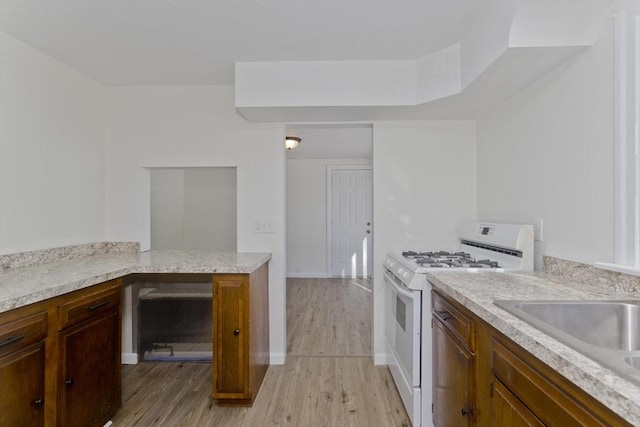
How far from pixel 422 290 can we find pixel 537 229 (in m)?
0.77

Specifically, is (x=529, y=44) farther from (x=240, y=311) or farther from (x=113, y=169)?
(x=113, y=169)

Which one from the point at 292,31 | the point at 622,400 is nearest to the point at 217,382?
the point at 622,400

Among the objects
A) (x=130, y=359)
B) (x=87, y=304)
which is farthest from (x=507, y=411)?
(x=130, y=359)

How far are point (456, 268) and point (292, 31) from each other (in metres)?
1.68

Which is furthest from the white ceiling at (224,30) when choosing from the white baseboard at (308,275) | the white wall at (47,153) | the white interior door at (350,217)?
the white baseboard at (308,275)

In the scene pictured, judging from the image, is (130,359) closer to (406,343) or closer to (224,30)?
(406,343)

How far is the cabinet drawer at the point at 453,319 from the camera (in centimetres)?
136

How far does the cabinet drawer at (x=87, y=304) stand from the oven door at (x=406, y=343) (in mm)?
1728

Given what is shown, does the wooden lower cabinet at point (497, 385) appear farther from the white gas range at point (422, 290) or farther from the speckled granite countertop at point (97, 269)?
the speckled granite countertop at point (97, 269)

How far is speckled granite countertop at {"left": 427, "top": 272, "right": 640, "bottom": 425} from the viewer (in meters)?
0.64

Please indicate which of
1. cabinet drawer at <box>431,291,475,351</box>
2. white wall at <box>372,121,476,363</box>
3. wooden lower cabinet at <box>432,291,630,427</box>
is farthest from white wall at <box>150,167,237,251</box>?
wooden lower cabinet at <box>432,291,630,427</box>

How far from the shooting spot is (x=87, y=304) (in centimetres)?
167

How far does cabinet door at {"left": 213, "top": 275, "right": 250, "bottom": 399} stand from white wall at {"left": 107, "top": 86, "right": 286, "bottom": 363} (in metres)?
0.65

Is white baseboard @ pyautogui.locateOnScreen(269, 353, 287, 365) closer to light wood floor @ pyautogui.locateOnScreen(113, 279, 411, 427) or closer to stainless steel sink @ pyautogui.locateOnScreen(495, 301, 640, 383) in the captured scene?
light wood floor @ pyautogui.locateOnScreen(113, 279, 411, 427)
